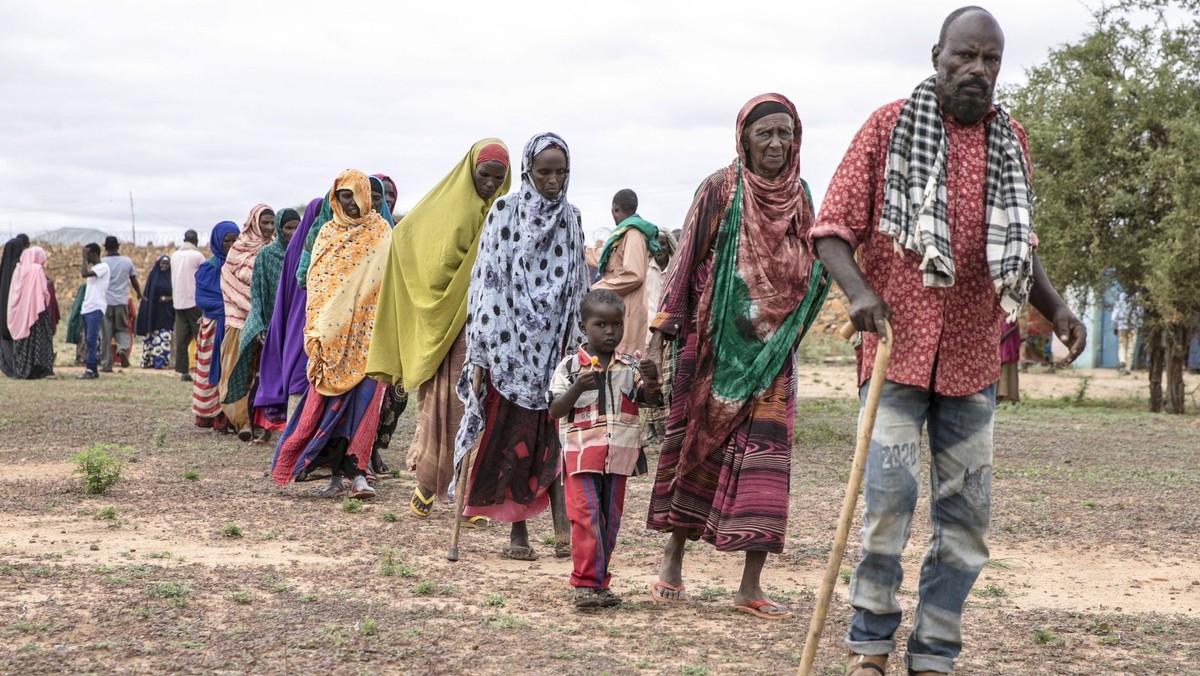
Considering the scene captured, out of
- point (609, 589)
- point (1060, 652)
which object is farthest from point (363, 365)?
point (1060, 652)

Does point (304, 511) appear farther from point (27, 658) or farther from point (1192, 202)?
point (1192, 202)

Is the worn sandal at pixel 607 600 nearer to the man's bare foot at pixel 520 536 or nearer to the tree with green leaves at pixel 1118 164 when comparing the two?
the man's bare foot at pixel 520 536

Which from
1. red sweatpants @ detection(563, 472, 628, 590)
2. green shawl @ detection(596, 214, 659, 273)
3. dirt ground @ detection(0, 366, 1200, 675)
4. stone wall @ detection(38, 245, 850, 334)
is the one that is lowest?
dirt ground @ detection(0, 366, 1200, 675)

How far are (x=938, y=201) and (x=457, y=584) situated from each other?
3.03 metres

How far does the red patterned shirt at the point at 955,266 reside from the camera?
13.2 ft

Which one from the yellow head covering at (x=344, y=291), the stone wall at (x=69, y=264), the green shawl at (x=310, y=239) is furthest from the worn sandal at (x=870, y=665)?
the stone wall at (x=69, y=264)

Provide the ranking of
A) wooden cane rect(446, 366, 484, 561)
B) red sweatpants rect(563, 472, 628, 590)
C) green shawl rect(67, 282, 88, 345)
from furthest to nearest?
green shawl rect(67, 282, 88, 345)
wooden cane rect(446, 366, 484, 561)
red sweatpants rect(563, 472, 628, 590)

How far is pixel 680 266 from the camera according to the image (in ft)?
18.5

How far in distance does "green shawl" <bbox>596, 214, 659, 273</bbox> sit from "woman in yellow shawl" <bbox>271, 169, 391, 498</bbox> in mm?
1735

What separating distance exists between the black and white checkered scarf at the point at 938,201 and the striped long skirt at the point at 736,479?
4.99 ft

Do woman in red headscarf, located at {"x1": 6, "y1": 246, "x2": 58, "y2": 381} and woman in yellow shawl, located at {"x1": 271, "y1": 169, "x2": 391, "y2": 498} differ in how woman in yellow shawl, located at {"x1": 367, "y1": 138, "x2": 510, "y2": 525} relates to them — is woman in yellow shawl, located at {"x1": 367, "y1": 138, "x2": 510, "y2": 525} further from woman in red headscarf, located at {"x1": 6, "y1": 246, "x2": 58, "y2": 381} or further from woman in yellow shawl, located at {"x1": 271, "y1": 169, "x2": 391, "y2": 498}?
woman in red headscarf, located at {"x1": 6, "y1": 246, "x2": 58, "y2": 381}

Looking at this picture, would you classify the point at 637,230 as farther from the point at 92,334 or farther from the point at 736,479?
the point at 92,334

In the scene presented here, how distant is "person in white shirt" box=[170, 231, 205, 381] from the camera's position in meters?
18.3

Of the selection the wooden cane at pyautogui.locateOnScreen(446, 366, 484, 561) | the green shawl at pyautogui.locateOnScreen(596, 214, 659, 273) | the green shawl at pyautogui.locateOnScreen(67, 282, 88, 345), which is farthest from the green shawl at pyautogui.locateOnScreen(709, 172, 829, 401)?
the green shawl at pyautogui.locateOnScreen(67, 282, 88, 345)
